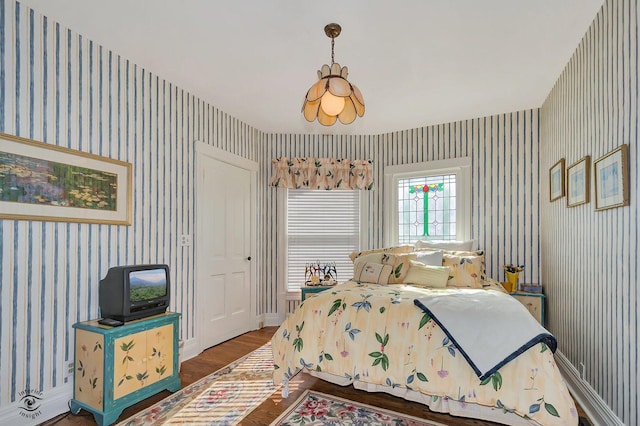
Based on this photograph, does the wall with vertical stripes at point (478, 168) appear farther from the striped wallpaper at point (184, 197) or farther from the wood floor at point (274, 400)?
the wood floor at point (274, 400)

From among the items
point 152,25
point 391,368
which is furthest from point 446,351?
point 152,25

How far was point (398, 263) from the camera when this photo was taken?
3688 mm

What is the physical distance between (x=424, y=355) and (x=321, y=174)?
302 centimetres

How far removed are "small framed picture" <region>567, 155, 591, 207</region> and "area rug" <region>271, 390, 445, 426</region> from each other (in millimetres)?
1913

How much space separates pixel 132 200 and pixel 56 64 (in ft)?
3.58

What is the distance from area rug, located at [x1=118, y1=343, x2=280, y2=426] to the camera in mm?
2291

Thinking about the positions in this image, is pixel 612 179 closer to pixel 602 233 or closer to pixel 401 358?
pixel 602 233

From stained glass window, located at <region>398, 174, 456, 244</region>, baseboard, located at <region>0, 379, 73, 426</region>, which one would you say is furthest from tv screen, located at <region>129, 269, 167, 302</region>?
stained glass window, located at <region>398, 174, 456, 244</region>

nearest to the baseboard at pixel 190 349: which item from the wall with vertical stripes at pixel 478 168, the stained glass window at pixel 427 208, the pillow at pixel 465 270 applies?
the wall with vertical stripes at pixel 478 168

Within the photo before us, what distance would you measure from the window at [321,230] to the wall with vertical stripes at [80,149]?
5.38 ft

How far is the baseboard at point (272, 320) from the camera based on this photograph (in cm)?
473

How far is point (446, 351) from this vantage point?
84.8 inches

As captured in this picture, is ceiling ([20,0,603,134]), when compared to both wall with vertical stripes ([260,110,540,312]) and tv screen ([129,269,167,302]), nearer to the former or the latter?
wall with vertical stripes ([260,110,540,312])

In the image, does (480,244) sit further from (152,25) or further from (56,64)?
(56,64)
